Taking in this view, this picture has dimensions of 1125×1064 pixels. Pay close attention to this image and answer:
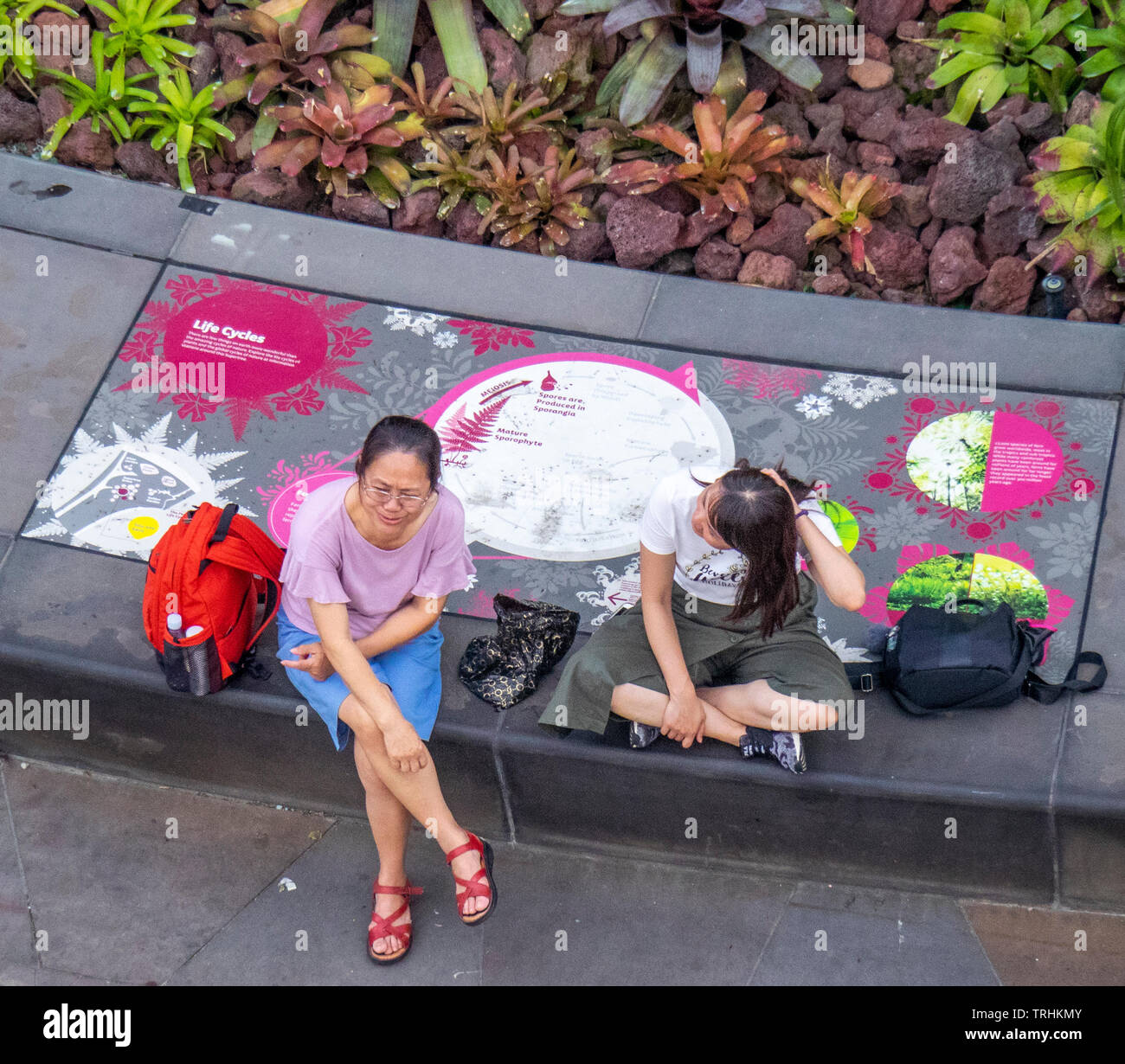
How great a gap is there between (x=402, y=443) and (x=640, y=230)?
220 centimetres

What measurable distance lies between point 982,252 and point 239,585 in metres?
3.01

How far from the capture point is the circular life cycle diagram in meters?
3.72

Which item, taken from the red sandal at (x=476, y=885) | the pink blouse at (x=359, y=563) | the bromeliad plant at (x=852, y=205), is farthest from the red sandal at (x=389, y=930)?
the bromeliad plant at (x=852, y=205)

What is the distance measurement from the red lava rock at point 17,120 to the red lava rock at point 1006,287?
3.83 m

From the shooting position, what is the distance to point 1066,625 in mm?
3354

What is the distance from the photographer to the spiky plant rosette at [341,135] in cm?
462

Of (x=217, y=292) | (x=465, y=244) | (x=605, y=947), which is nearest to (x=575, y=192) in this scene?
(x=465, y=244)

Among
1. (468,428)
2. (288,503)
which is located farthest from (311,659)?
(468,428)

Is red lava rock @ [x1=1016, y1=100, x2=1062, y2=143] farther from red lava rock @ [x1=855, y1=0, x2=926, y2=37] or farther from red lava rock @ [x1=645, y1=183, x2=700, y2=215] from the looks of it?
red lava rock @ [x1=645, y1=183, x2=700, y2=215]

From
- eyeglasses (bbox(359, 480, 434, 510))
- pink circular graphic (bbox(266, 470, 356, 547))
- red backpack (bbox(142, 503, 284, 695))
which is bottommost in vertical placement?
red backpack (bbox(142, 503, 284, 695))

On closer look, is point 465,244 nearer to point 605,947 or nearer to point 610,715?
point 610,715

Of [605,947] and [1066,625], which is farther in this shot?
[1066,625]

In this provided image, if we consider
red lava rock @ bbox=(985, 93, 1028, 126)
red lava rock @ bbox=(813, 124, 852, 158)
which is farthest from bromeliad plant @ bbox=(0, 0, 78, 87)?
red lava rock @ bbox=(985, 93, 1028, 126)

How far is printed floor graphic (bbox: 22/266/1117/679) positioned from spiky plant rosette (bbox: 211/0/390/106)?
0.92 metres
